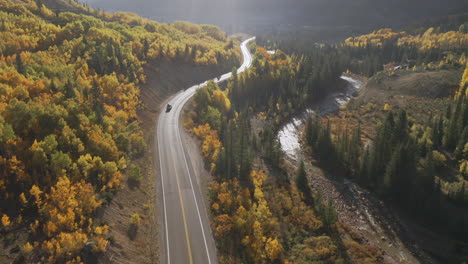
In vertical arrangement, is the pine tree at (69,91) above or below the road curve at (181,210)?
above

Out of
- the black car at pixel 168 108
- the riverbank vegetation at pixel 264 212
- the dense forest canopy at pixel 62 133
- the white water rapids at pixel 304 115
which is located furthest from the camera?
the black car at pixel 168 108

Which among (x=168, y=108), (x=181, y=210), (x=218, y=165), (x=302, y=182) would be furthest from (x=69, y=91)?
(x=302, y=182)

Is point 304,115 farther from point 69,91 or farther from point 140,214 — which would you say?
point 140,214

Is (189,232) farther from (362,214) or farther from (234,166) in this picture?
(362,214)

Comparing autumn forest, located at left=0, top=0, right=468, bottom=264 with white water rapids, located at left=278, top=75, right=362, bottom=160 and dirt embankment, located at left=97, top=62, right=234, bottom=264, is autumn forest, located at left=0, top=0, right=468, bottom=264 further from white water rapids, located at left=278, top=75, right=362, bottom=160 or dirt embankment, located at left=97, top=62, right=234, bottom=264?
white water rapids, located at left=278, top=75, right=362, bottom=160

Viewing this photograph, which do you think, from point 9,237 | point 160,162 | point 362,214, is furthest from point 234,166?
point 9,237

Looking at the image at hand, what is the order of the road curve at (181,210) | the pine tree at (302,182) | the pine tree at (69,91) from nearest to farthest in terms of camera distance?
1. the road curve at (181,210)
2. the pine tree at (302,182)
3. the pine tree at (69,91)

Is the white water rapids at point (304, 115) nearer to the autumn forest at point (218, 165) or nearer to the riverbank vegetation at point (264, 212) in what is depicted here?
the autumn forest at point (218, 165)

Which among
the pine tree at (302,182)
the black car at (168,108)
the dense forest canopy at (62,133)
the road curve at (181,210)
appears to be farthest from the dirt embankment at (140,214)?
the pine tree at (302,182)
